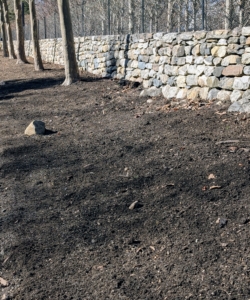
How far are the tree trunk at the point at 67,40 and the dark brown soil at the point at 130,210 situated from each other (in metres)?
4.91

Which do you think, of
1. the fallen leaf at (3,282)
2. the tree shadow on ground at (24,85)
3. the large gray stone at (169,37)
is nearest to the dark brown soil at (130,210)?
the fallen leaf at (3,282)

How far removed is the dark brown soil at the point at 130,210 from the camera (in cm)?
311

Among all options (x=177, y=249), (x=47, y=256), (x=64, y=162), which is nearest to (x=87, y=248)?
(x=47, y=256)

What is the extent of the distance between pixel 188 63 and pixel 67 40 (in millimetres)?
4709

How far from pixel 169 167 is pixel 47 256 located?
1.99m

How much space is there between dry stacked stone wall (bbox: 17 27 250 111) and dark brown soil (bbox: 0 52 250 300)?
535 mm

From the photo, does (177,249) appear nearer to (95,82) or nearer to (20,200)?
(20,200)

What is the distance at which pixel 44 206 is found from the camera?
14.5 ft

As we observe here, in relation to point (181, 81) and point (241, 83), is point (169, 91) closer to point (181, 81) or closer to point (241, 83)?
point (181, 81)

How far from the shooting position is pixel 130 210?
163 inches

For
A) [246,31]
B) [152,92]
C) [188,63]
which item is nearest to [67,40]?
[152,92]

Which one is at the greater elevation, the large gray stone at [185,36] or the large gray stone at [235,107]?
the large gray stone at [185,36]

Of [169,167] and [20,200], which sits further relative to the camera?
[169,167]

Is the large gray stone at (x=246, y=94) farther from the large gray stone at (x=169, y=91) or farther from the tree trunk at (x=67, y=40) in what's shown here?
the tree trunk at (x=67, y=40)
